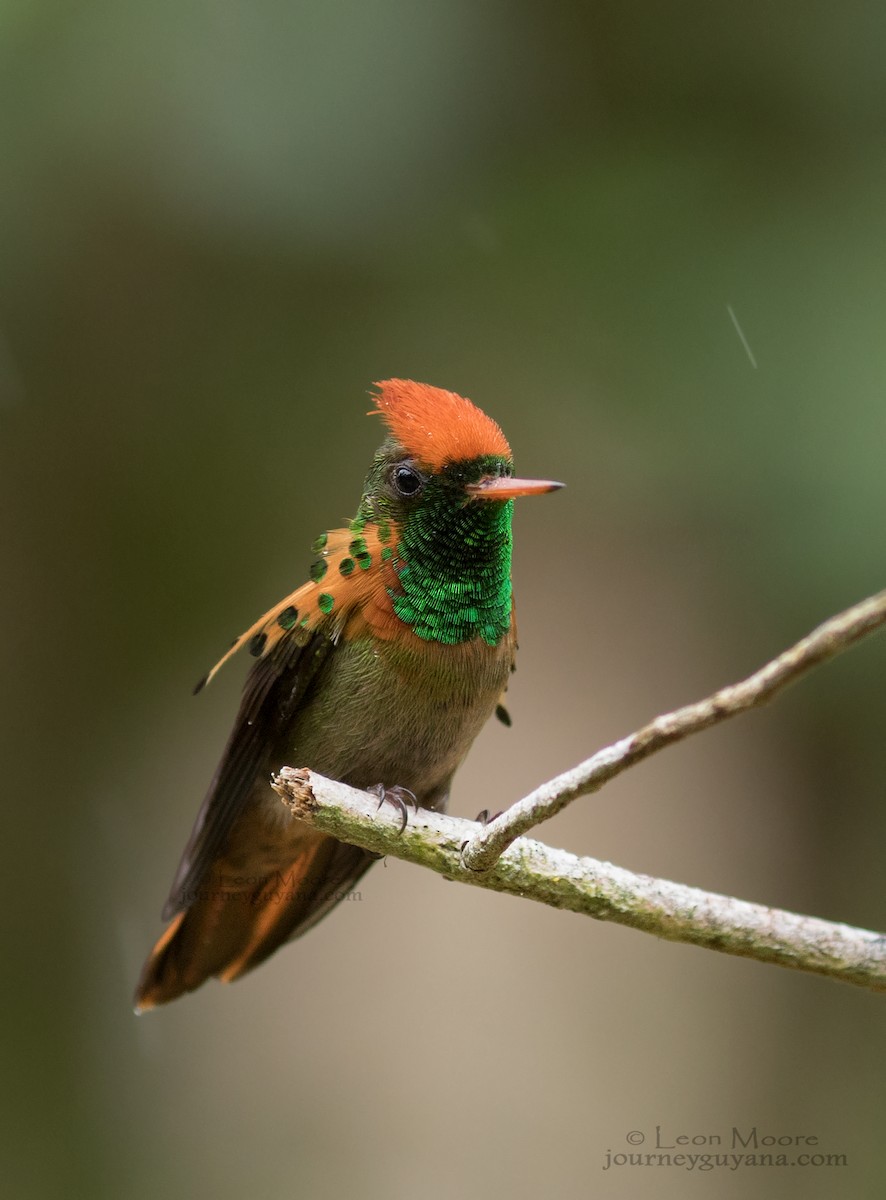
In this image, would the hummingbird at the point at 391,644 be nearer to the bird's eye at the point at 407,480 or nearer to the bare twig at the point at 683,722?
the bird's eye at the point at 407,480

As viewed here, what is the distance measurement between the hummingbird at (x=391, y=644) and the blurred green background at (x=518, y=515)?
983 millimetres

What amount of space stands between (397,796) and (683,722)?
3.48ft

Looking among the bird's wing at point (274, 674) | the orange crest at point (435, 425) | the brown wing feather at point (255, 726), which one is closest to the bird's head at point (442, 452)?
the orange crest at point (435, 425)

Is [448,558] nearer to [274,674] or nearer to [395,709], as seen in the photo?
[395,709]

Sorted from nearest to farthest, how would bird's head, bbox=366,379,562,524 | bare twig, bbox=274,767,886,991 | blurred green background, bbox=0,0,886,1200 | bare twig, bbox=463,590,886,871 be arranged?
bare twig, bbox=463,590,886,871 → bare twig, bbox=274,767,886,991 → bird's head, bbox=366,379,562,524 → blurred green background, bbox=0,0,886,1200

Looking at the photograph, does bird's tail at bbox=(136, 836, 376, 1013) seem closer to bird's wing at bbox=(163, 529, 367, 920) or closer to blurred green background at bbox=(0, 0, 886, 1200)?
bird's wing at bbox=(163, 529, 367, 920)

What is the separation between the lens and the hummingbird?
1996mm

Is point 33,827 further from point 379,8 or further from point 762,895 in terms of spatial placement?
point 379,8

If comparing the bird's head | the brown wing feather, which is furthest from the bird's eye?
the brown wing feather

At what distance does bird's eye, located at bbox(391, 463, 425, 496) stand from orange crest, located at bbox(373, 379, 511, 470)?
3cm

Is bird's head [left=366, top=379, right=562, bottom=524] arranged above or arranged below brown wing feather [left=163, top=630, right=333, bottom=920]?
above

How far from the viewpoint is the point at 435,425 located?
6.42 feet

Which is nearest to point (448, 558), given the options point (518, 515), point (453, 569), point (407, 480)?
point (453, 569)

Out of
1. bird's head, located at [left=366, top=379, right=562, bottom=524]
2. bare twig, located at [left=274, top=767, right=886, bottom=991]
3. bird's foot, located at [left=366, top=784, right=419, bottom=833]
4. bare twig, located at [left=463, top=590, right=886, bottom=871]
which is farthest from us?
bird's foot, located at [left=366, top=784, right=419, bottom=833]
